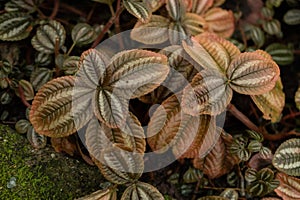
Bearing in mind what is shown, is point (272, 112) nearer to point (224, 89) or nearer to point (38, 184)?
point (224, 89)

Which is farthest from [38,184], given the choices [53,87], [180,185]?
[180,185]

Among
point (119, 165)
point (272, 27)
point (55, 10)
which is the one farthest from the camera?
point (272, 27)

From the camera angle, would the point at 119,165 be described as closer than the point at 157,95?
Yes

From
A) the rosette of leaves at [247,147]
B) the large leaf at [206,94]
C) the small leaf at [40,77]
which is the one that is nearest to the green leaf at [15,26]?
the small leaf at [40,77]

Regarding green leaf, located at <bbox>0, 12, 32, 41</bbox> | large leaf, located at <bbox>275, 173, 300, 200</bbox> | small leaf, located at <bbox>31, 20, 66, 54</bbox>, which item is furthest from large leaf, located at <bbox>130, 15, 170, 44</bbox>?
large leaf, located at <bbox>275, 173, 300, 200</bbox>

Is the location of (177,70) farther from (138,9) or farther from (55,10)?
(55,10)

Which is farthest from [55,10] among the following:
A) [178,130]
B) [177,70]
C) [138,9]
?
[178,130]

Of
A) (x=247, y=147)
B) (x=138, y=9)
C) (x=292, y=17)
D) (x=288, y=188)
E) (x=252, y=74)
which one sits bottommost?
(x=288, y=188)
